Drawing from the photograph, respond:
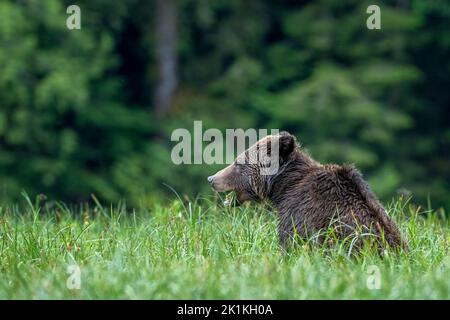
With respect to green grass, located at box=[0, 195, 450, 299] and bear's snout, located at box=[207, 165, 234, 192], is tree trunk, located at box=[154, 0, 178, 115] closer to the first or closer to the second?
green grass, located at box=[0, 195, 450, 299]

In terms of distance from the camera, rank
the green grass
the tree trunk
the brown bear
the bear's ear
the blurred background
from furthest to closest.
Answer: the tree trunk, the blurred background, the bear's ear, the brown bear, the green grass

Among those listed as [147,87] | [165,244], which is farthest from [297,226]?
[147,87]

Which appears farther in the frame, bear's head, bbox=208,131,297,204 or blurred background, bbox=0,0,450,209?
blurred background, bbox=0,0,450,209

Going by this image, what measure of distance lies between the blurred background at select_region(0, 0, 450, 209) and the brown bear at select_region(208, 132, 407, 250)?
14112mm

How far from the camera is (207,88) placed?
25.7 m

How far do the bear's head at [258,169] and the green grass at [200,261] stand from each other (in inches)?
7.6

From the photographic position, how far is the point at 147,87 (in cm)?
2703

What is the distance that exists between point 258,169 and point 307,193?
644mm

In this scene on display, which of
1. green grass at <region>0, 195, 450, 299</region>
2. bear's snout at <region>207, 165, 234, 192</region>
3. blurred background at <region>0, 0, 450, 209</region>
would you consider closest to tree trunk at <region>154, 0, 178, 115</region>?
blurred background at <region>0, 0, 450, 209</region>

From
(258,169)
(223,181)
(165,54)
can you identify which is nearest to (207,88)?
(165,54)

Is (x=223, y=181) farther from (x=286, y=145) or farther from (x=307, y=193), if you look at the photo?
(x=307, y=193)

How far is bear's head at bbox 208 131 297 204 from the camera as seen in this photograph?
693cm
